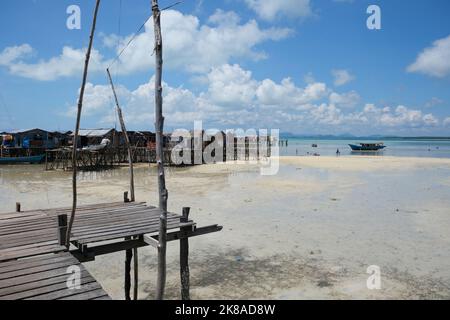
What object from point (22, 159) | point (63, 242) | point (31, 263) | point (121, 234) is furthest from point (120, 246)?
point (22, 159)

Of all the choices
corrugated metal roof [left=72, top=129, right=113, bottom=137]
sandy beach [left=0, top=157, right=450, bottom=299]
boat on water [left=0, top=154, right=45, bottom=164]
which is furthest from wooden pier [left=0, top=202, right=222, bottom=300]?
corrugated metal roof [left=72, top=129, right=113, bottom=137]

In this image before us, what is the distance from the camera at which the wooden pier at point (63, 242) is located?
12.7 feet

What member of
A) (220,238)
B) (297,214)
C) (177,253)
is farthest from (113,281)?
(297,214)

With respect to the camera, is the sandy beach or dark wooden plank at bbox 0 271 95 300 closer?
dark wooden plank at bbox 0 271 95 300

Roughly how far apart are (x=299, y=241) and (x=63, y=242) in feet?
23.6

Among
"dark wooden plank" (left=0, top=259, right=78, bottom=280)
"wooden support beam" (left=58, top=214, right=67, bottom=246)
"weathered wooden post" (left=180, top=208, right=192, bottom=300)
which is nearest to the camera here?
"dark wooden plank" (left=0, top=259, right=78, bottom=280)

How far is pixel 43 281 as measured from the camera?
13.2ft

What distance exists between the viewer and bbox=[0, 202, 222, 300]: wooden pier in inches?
153

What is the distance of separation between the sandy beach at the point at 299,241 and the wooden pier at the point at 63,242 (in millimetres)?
1703

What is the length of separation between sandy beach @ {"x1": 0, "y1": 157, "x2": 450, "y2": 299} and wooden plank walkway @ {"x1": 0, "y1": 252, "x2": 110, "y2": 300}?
9.77 ft

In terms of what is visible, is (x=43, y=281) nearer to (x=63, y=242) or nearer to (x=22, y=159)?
(x=63, y=242)

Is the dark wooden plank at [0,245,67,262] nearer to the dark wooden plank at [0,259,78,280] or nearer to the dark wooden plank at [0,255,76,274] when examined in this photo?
the dark wooden plank at [0,255,76,274]

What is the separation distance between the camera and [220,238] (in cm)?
1059
